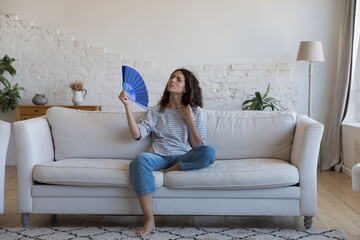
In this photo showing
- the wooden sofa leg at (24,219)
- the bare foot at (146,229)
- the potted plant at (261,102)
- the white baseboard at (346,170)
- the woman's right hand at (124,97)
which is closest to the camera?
the bare foot at (146,229)

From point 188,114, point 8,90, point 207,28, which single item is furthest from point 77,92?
point 188,114

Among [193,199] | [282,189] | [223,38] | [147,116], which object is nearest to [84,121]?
[147,116]

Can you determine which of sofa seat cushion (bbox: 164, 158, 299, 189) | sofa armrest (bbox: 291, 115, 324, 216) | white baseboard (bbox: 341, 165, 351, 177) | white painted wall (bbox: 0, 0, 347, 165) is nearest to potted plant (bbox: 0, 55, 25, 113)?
white painted wall (bbox: 0, 0, 347, 165)

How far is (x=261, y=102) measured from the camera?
5301 mm

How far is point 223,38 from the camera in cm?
556

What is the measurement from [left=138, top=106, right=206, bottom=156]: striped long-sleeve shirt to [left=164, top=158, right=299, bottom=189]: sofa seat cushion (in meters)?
0.31

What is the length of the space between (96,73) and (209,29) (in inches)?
58.8

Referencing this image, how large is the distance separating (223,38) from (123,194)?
3087 millimetres

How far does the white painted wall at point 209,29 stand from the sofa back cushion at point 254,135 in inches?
82.3

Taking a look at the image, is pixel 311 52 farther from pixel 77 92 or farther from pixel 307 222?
pixel 77 92

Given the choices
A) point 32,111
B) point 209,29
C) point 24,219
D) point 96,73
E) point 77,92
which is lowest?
point 24,219

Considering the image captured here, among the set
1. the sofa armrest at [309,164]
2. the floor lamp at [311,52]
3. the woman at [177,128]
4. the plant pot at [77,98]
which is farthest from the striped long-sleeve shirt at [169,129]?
the plant pot at [77,98]

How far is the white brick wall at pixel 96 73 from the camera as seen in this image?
18.2 feet

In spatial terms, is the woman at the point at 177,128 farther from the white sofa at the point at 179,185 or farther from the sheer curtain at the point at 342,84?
the sheer curtain at the point at 342,84
